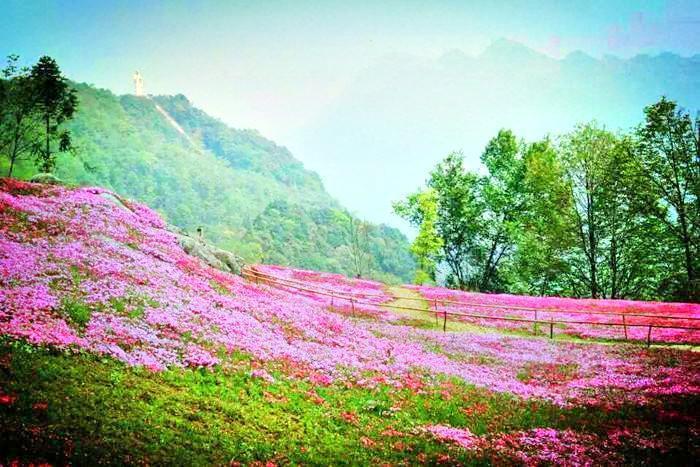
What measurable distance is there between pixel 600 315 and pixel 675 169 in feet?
64.3

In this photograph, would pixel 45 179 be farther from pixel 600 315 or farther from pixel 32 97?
pixel 600 315

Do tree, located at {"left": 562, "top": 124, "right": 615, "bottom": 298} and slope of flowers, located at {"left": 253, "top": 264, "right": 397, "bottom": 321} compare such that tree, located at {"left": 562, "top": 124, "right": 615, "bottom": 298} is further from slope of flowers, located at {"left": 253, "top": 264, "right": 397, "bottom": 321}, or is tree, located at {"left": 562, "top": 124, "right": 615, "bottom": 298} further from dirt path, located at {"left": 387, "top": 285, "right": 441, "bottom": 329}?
slope of flowers, located at {"left": 253, "top": 264, "right": 397, "bottom": 321}

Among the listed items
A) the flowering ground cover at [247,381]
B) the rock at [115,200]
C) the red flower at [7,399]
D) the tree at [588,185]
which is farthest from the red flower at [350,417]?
the tree at [588,185]

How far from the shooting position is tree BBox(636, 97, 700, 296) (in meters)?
40.8

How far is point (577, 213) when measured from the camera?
50156 mm

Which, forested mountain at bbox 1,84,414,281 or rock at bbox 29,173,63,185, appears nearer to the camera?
rock at bbox 29,173,63,185

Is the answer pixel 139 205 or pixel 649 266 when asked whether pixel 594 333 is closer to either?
pixel 649 266

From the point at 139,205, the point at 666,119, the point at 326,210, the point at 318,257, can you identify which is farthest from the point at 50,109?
the point at 326,210

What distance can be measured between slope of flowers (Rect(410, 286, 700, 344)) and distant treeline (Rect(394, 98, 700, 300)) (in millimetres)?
9391

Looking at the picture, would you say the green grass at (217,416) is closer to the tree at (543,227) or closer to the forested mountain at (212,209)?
the tree at (543,227)

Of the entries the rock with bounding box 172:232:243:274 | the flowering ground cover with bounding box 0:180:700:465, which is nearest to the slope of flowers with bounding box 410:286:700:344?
the flowering ground cover with bounding box 0:180:700:465

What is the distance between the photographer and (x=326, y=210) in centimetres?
16438

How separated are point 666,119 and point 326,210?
128990mm

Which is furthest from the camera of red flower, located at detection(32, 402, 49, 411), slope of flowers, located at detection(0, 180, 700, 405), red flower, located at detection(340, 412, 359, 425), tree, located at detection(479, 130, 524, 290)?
tree, located at detection(479, 130, 524, 290)
